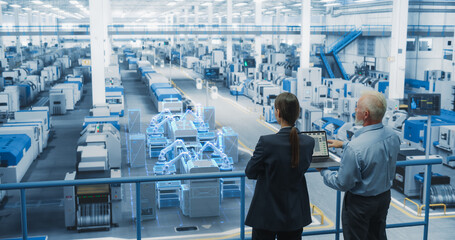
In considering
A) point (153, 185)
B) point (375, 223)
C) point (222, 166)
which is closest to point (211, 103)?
point (222, 166)

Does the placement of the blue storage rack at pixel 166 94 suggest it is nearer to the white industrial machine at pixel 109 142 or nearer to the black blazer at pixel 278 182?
the white industrial machine at pixel 109 142

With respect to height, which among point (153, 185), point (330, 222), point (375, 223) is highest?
point (375, 223)

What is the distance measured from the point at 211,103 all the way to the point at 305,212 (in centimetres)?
3140

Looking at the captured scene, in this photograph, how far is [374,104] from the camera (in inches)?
149

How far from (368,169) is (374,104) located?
0.53 m

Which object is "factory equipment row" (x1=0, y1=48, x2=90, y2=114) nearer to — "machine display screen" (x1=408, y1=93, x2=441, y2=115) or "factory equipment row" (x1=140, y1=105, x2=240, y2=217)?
"factory equipment row" (x1=140, y1=105, x2=240, y2=217)

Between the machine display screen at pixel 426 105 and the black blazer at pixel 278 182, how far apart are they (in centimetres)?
1119

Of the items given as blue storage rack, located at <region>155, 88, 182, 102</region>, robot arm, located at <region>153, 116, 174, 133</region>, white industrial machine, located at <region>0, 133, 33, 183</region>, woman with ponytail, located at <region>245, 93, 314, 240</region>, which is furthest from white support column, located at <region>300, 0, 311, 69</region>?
woman with ponytail, located at <region>245, 93, 314, 240</region>

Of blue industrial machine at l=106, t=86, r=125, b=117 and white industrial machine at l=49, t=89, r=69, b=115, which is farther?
white industrial machine at l=49, t=89, r=69, b=115

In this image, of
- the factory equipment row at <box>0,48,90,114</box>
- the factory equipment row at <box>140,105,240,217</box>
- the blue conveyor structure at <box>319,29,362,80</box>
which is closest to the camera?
the factory equipment row at <box>140,105,240,217</box>

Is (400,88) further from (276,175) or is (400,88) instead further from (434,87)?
(276,175)

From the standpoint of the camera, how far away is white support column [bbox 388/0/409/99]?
26.7 m

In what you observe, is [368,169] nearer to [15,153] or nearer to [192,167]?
[192,167]

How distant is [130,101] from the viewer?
37.1m
